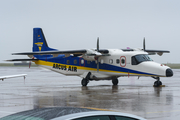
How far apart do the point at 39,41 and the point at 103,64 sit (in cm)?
759

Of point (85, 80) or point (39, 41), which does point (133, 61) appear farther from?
point (39, 41)

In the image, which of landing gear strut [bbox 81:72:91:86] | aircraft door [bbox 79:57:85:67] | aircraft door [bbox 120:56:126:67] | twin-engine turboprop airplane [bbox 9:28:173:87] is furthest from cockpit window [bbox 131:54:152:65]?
aircraft door [bbox 79:57:85:67]

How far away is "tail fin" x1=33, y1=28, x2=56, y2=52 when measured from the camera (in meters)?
29.5

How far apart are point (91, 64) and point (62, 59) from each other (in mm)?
2864

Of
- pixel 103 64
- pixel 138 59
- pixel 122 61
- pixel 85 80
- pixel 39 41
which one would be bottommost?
pixel 85 80

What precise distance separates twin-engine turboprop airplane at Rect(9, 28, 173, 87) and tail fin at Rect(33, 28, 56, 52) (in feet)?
4.25

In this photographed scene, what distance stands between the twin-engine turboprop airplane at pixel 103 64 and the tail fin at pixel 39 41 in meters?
1.30

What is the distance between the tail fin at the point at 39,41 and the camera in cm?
2953

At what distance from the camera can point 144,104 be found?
1415 cm

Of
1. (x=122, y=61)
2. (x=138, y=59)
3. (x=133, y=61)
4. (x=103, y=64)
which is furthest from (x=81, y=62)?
(x=138, y=59)

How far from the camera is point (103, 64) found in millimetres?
25438

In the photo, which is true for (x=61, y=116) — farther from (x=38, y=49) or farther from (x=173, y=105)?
(x=38, y=49)

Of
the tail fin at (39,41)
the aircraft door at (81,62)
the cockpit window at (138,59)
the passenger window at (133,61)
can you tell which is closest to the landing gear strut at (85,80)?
the aircraft door at (81,62)

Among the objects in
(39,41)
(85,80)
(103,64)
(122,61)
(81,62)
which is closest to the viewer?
(122,61)
